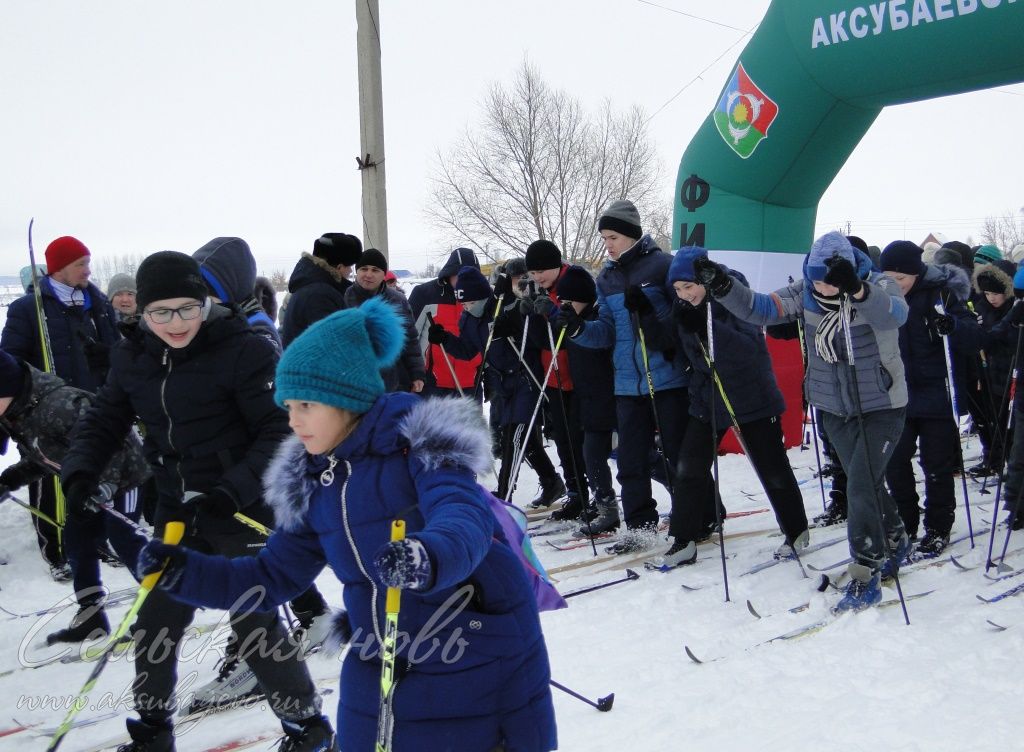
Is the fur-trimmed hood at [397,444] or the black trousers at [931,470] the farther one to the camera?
the black trousers at [931,470]

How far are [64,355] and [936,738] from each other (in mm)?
5360

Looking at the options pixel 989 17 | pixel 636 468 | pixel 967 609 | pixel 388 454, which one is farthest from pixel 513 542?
pixel 989 17

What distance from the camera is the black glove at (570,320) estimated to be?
199 inches

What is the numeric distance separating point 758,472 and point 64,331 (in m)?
4.50

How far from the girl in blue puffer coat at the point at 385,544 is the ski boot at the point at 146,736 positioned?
1137 mm

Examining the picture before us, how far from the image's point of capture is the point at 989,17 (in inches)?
226

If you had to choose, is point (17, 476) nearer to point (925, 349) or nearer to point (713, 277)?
point (713, 277)

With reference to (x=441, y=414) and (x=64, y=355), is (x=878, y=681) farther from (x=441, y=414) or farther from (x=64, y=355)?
(x=64, y=355)

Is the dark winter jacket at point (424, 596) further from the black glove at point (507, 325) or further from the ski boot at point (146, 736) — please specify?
the black glove at point (507, 325)

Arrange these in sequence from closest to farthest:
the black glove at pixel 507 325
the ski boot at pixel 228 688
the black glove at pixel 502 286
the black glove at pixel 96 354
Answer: the ski boot at pixel 228 688, the black glove at pixel 96 354, the black glove at pixel 507 325, the black glove at pixel 502 286

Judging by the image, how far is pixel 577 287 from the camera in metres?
5.33

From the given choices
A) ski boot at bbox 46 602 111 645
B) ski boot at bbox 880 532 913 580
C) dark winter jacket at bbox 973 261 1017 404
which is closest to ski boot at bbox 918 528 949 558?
ski boot at bbox 880 532 913 580

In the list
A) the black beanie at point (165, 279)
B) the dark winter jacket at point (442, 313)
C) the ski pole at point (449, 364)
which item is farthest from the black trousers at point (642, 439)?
the black beanie at point (165, 279)

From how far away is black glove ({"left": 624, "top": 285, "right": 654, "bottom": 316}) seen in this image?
4.88 metres
